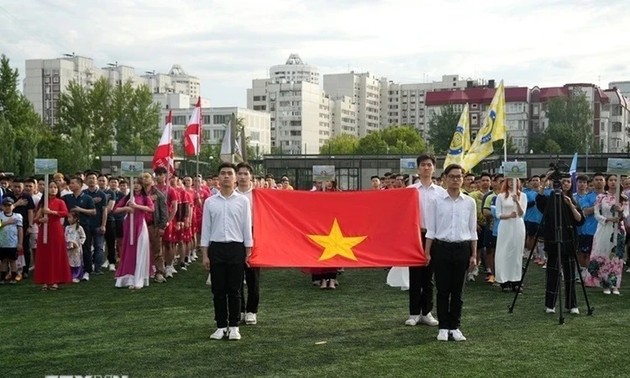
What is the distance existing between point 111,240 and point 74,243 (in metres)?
2.77

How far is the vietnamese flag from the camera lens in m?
9.47

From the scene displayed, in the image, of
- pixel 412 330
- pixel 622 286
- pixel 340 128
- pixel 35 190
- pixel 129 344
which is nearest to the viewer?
pixel 129 344

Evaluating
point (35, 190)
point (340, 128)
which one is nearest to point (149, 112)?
point (35, 190)

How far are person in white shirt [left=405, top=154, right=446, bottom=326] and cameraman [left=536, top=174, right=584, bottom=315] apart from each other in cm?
178

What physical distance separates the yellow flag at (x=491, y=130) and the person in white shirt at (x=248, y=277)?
6874mm

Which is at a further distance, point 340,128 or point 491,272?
point 340,128

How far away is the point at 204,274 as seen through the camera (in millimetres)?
15258

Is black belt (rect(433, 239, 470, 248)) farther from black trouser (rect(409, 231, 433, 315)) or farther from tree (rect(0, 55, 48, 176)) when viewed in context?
tree (rect(0, 55, 48, 176))

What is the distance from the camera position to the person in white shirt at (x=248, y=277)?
936 centimetres

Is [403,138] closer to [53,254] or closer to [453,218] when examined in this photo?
[53,254]

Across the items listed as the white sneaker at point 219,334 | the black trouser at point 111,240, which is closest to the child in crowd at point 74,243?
the black trouser at point 111,240

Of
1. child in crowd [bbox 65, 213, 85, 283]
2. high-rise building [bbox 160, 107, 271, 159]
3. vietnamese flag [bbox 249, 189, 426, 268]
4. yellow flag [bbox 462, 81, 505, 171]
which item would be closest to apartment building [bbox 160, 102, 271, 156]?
high-rise building [bbox 160, 107, 271, 159]

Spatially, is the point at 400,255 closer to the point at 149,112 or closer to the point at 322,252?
the point at 322,252

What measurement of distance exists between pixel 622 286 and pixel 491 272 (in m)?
2.26
